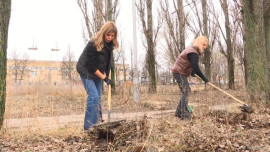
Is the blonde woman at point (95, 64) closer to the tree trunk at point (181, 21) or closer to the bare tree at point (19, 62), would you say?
the tree trunk at point (181, 21)

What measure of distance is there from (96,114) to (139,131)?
0.92 metres

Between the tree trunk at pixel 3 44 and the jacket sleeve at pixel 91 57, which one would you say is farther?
the jacket sleeve at pixel 91 57

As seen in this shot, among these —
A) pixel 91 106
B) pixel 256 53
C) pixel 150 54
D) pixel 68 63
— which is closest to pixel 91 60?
pixel 91 106

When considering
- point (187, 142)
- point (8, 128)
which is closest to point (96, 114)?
point (8, 128)

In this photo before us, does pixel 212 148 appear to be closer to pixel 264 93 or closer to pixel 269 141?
pixel 269 141

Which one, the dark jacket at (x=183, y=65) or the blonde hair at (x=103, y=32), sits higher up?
the blonde hair at (x=103, y=32)

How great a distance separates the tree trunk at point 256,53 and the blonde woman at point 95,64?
3462 mm

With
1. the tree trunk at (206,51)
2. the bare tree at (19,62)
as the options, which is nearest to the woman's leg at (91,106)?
the tree trunk at (206,51)

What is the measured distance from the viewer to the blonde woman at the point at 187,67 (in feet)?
14.1

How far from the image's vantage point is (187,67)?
4.51 meters

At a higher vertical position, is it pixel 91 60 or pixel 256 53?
pixel 256 53

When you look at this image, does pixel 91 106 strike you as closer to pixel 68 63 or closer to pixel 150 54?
pixel 150 54

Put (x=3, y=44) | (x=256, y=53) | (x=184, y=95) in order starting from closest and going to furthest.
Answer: (x=3, y=44) < (x=184, y=95) < (x=256, y=53)

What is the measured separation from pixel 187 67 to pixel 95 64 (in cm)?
183
